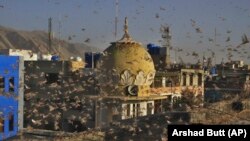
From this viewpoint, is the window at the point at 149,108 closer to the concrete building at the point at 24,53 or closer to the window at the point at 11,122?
the concrete building at the point at 24,53

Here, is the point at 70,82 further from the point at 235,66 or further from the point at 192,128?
the point at 235,66

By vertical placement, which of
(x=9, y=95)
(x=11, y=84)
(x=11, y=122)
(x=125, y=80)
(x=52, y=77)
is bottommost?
(x=11, y=122)

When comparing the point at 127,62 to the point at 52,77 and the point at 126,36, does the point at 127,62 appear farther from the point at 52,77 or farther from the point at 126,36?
the point at 52,77

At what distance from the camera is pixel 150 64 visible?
32.0 m

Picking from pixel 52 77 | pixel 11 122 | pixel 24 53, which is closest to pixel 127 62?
pixel 52 77

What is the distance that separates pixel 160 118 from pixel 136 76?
1901 centimetres

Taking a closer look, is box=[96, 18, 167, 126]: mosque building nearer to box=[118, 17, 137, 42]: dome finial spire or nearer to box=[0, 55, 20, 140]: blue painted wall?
box=[118, 17, 137, 42]: dome finial spire

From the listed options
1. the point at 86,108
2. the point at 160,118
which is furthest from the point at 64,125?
the point at 160,118

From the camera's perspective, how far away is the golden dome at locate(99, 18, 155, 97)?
101 feet

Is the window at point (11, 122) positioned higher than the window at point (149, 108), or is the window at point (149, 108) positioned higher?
the window at point (149, 108)

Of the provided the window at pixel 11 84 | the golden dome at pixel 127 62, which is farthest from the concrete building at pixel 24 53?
the golden dome at pixel 127 62

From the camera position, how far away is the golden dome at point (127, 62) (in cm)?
3066

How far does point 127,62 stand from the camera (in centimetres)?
3083

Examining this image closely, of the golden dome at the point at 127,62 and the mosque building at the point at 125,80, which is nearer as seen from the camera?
the golden dome at the point at 127,62
